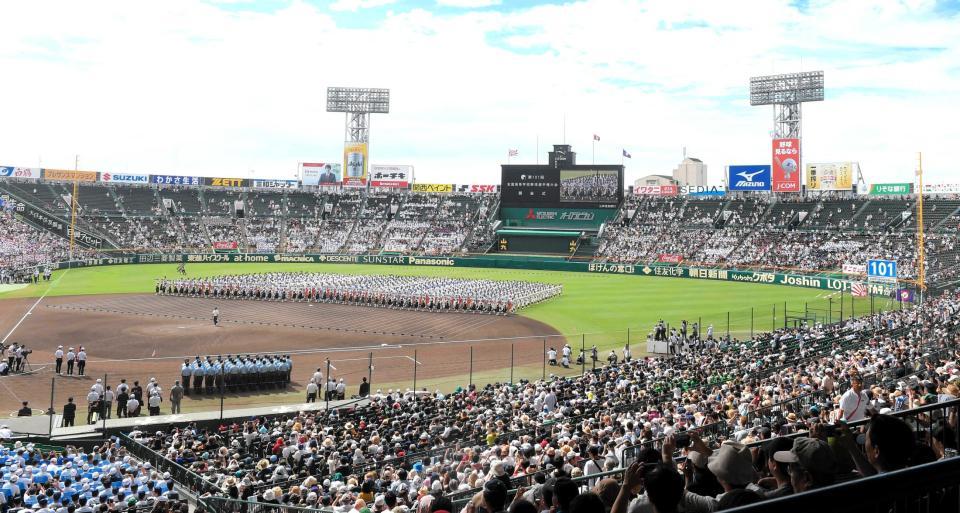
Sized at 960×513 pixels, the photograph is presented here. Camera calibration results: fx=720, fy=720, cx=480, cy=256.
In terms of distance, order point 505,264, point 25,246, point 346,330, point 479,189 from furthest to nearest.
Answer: point 479,189, point 505,264, point 25,246, point 346,330

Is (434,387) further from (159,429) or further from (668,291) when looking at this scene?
(668,291)

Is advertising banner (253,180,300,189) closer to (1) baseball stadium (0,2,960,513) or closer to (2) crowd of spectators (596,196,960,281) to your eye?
(1) baseball stadium (0,2,960,513)

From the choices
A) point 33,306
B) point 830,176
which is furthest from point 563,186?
point 33,306

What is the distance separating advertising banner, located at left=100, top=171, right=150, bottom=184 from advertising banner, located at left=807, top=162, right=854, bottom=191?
271 ft

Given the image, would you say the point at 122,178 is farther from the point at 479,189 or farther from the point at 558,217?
the point at 558,217

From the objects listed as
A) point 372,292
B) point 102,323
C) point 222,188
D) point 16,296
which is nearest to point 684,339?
point 372,292

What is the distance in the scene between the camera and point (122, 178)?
301 feet

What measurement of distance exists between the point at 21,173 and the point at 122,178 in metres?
10.9

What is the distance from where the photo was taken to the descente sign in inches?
2512

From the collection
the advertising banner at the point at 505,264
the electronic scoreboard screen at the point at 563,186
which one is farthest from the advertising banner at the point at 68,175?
the electronic scoreboard screen at the point at 563,186

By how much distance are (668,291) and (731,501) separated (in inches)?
2205

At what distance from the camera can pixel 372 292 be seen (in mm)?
48500

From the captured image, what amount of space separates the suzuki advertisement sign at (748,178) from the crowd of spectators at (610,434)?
58169 mm

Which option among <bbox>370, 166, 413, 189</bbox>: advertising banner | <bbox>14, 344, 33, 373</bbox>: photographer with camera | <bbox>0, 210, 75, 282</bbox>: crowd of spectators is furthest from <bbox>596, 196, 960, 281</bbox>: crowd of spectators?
<bbox>14, 344, 33, 373</bbox>: photographer with camera
